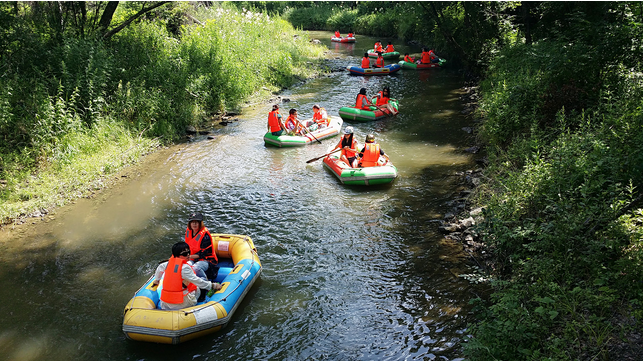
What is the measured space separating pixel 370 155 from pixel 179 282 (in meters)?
5.31

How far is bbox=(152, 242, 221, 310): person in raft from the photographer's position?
518cm

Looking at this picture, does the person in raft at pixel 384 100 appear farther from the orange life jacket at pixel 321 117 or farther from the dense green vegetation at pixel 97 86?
the dense green vegetation at pixel 97 86

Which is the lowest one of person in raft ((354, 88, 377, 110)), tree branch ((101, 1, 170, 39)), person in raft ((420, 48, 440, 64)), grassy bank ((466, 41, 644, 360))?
grassy bank ((466, 41, 644, 360))

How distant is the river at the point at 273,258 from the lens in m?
5.20

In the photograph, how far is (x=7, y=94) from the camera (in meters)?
9.02

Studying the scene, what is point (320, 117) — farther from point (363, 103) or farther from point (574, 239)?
point (574, 239)

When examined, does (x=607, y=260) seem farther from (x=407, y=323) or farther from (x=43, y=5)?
(x=43, y=5)

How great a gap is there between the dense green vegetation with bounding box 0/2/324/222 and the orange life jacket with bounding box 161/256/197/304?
4.70m

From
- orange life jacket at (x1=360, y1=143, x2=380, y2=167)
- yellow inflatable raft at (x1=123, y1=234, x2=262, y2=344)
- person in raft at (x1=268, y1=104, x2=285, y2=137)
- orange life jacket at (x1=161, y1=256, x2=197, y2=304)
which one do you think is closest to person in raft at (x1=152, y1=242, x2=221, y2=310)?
orange life jacket at (x1=161, y1=256, x2=197, y2=304)

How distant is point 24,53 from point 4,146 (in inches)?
112

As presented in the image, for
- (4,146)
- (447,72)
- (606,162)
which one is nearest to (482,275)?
(606,162)

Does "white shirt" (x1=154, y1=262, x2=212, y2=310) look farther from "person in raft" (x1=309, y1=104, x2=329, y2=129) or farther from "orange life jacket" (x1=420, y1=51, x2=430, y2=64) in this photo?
"orange life jacket" (x1=420, y1=51, x2=430, y2=64)

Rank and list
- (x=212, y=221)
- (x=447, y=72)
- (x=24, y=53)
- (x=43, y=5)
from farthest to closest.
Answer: (x=447, y=72), (x=43, y=5), (x=24, y=53), (x=212, y=221)

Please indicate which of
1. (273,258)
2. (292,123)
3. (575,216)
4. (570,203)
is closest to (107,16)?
Result: (292,123)
